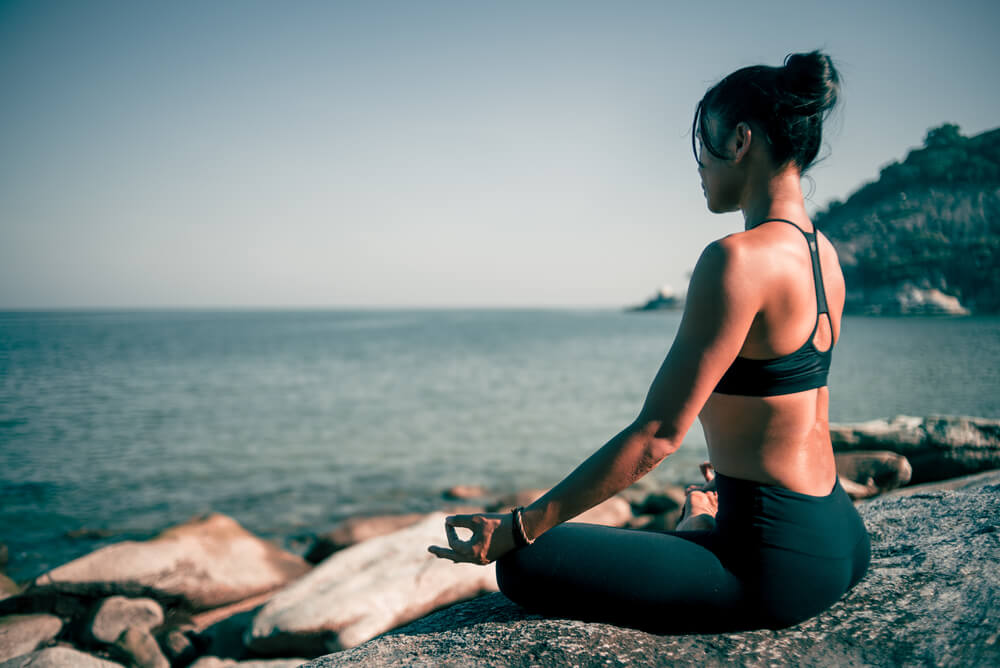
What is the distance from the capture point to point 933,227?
49.0 m

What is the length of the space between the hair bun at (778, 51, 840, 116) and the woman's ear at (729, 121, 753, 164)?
0.14m

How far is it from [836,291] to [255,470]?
583 inches

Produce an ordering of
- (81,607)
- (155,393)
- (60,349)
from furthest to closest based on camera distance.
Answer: (60,349) → (155,393) → (81,607)

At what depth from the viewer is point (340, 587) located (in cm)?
592

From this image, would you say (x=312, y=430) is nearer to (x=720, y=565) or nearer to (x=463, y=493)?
(x=463, y=493)

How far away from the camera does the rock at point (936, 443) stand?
21.8 feet

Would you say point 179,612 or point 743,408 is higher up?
point 743,408

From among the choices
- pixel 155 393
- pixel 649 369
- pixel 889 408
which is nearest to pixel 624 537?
pixel 889 408

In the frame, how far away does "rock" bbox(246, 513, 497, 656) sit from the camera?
5422 millimetres

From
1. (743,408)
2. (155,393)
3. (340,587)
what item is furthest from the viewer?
(155,393)

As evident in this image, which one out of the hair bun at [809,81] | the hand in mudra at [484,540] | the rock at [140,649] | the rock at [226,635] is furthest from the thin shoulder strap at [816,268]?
the rock at [140,649]

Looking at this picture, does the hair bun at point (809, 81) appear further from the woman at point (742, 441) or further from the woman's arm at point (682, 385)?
the woman's arm at point (682, 385)

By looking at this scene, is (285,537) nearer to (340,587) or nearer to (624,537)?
(340,587)

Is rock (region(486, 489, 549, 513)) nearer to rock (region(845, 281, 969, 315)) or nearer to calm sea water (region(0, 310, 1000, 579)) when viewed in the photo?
calm sea water (region(0, 310, 1000, 579))
